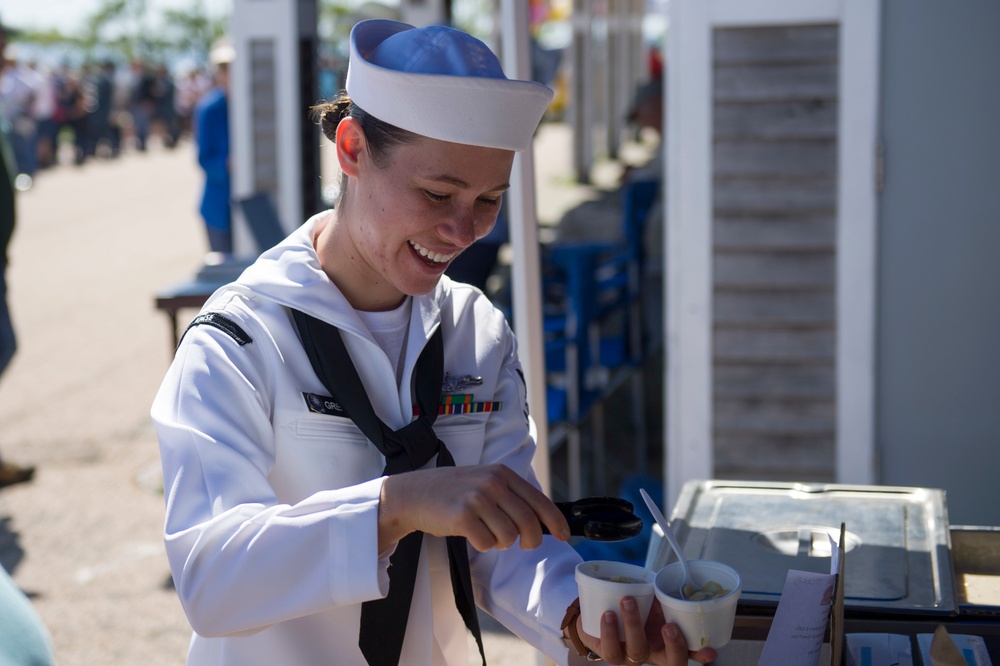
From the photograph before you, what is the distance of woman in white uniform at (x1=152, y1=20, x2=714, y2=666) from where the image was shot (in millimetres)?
1334

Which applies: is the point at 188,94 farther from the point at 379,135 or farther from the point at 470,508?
the point at 470,508

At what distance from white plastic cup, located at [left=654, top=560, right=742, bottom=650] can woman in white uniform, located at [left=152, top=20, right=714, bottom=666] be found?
25 millimetres

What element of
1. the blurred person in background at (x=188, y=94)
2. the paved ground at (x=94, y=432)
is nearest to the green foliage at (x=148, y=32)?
the blurred person in background at (x=188, y=94)

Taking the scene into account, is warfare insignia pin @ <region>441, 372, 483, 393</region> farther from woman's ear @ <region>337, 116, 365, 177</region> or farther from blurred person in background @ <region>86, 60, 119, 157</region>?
blurred person in background @ <region>86, 60, 119, 157</region>

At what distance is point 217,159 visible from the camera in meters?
7.40

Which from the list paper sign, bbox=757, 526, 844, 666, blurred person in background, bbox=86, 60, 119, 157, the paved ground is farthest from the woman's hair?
blurred person in background, bbox=86, 60, 119, 157

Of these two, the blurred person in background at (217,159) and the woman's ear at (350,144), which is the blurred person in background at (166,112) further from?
the woman's ear at (350,144)

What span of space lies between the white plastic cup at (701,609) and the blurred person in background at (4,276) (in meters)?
4.46

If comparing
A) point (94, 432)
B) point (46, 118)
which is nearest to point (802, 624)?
point (94, 432)

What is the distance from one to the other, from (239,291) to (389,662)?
22.9 inches

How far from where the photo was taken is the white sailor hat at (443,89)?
5.01ft

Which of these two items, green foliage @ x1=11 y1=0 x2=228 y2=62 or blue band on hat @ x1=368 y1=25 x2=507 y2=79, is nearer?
blue band on hat @ x1=368 y1=25 x2=507 y2=79

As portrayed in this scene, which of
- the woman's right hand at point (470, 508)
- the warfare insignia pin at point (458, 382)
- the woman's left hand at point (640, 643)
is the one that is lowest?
the woman's left hand at point (640, 643)

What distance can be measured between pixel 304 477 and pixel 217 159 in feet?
20.3
